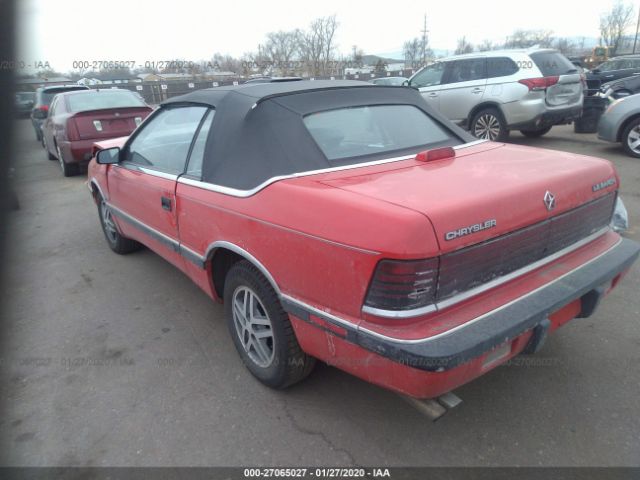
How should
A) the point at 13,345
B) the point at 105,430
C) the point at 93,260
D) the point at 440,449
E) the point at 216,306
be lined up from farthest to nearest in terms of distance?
the point at 93,260
the point at 216,306
the point at 13,345
the point at 105,430
the point at 440,449

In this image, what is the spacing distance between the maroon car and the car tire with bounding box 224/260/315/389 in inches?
258

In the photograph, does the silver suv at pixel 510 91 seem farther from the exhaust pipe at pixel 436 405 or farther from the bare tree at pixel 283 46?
the bare tree at pixel 283 46

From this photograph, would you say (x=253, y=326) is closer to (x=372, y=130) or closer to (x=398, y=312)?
(x=398, y=312)

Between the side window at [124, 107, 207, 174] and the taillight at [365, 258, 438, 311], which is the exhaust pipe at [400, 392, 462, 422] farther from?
the side window at [124, 107, 207, 174]

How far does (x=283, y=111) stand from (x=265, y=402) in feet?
5.35

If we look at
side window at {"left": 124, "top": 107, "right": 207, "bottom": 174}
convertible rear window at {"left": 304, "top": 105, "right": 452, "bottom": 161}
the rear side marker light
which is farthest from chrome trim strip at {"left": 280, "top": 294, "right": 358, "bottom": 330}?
Answer: side window at {"left": 124, "top": 107, "right": 207, "bottom": 174}

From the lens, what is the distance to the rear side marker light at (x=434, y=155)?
2.55 metres

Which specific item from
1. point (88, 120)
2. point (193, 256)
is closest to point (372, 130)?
point (193, 256)

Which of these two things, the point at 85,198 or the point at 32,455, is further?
the point at 85,198

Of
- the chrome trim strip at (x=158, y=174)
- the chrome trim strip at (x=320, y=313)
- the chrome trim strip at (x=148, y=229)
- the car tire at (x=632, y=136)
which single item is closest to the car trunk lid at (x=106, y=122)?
the chrome trim strip at (x=148, y=229)

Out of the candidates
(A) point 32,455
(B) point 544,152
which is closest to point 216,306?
(A) point 32,455

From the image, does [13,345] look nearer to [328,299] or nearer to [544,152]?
[328,299]

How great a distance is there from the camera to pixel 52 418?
2525 millimetres

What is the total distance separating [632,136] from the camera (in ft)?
25.2
